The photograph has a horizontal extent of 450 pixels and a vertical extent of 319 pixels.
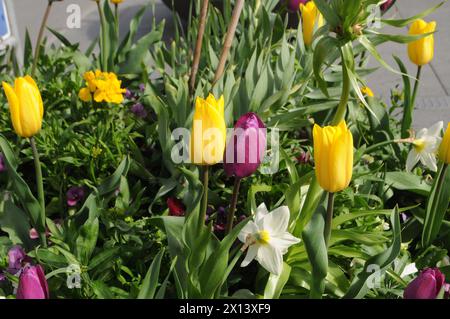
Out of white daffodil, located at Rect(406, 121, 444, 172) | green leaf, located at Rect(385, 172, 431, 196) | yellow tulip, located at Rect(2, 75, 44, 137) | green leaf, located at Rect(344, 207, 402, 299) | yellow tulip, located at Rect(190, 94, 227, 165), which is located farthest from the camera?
green leaf, located at Rect(385, 172, 431, 196)

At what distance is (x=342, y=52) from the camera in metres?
1.40

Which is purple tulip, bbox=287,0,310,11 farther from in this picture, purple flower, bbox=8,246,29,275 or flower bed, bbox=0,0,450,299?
purple flower, bbox=8,246,29,275

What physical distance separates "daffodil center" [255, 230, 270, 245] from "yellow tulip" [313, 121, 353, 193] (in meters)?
0.22

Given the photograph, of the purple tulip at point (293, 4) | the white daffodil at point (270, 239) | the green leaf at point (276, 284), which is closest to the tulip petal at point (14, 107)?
the white daffodil at point (270, 239)

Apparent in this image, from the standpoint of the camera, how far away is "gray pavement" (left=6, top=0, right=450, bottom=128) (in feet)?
14.2

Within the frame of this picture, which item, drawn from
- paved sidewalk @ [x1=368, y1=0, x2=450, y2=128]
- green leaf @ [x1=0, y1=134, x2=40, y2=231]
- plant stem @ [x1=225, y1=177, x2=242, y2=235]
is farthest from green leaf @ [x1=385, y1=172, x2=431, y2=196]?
paved sidewalk @ [x1=368, y1=0, x2=450, y2=128]

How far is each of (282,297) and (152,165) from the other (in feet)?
2.46

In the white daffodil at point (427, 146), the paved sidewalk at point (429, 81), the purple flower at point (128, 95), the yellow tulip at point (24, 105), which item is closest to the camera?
the yellow tulip at point (24, 105)

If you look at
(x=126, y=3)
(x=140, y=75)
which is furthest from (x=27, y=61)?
(x=126, y=3)

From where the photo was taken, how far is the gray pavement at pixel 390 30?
14.2ft

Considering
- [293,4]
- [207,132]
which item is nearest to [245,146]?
[207,132]

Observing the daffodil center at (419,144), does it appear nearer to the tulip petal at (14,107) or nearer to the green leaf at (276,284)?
the green leaf at (276,284)

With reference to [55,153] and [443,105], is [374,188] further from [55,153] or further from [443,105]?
[443,105]

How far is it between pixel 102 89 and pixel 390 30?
3.35 meters
